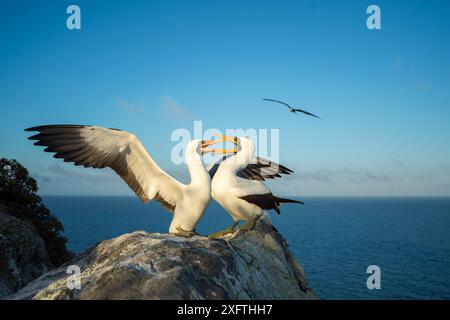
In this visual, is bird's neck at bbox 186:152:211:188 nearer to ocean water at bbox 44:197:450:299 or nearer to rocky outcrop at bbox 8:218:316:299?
rocky outcrop at bbox 8:218:316:299

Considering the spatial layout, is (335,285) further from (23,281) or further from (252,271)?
(252,271)

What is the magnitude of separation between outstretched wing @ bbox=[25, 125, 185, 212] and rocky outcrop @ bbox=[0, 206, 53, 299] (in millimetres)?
15401

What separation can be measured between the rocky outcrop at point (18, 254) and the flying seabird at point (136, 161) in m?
15.4

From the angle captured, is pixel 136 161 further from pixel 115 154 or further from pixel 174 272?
pixel 174 272

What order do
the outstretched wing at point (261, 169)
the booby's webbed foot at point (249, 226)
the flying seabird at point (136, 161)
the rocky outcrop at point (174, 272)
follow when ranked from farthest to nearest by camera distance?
the outstretched wing at point (261, 169) < the flying seabird at point (136, 161) < the booby's webbed foot at point (249, 226) < the rocky outcrop at point (174, 272)

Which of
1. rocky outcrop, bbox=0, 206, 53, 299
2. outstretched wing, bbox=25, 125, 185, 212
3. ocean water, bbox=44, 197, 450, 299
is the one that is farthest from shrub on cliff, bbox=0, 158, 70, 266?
ocean water, bbox=44, 197, 450, 299

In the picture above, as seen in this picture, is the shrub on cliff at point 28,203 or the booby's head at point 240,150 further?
the shrub on cliff at point 28,203

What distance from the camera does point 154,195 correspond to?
31.3 feet

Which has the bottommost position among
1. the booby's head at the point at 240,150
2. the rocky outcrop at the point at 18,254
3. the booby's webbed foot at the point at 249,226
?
the rocky outcrop at the point at 18,254

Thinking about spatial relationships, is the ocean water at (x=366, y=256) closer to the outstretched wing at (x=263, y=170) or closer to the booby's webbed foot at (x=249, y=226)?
the outstretched wing at (x=263, y=170)

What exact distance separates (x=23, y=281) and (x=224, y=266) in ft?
75.4

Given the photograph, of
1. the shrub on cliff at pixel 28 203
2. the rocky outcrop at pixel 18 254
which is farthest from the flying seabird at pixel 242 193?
the shrub on cliff at pixel 28 203

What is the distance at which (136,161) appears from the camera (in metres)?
9.55

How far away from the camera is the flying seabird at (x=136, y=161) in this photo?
8.95m
